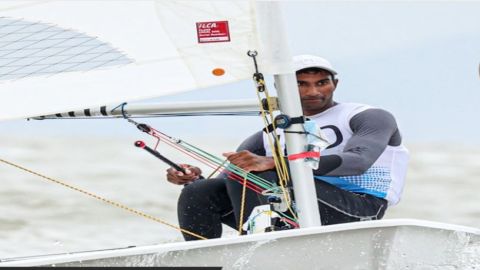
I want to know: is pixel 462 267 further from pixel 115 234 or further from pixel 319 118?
pixel 115 234

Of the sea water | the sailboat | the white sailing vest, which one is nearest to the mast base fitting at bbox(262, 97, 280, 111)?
the sailboat

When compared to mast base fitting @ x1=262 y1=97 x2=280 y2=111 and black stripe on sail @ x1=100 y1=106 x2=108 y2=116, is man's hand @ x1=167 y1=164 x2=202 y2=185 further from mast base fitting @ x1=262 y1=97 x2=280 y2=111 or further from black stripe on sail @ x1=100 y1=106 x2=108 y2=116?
mast base fitting @ x1=262 y1=97 x2=280 y2=111

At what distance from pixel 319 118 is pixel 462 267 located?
719mm

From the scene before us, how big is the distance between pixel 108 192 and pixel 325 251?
4.78 m

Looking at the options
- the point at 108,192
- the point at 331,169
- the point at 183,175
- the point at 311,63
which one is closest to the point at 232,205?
the point at 183,175

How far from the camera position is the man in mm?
3438

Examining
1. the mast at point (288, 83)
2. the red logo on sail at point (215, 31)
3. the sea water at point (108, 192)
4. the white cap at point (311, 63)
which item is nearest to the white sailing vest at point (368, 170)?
the white cap at point (311, 63)

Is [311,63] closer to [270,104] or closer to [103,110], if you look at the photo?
[270,104]

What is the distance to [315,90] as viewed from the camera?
146 inches

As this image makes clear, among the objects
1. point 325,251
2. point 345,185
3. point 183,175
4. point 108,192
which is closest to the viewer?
point 325,251

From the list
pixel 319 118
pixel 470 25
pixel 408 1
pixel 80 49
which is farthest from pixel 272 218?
pixel 408 1

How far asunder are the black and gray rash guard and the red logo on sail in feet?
1.42

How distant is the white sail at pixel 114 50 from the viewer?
132 inches

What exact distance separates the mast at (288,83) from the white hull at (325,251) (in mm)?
273
